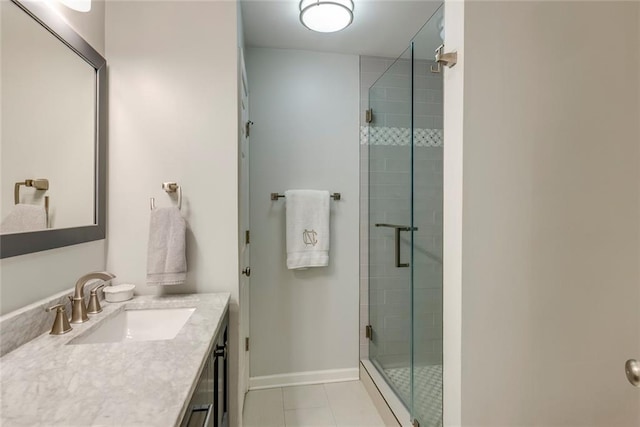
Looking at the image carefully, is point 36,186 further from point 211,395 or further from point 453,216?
point 453,216

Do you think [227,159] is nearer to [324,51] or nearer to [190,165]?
[190,165]

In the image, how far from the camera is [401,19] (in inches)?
76.0

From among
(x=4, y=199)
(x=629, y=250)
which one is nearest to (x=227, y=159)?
(x=4, y=199)

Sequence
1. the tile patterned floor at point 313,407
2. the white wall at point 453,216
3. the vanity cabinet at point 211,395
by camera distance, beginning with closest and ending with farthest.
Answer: the vanity cabinet at point 211,395
the white wall at point 453,216
the tile patterned floor at point 313,407

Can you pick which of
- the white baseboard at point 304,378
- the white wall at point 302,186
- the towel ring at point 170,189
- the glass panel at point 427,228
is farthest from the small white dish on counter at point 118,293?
the glass panel at point 427,228

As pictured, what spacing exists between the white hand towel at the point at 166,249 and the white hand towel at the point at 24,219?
1.24 feet

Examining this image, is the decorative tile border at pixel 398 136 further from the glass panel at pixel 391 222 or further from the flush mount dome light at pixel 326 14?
the flush mount dome light at pixel 326 14

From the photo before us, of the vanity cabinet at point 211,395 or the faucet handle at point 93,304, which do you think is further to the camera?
the faucet handle at point 93,304

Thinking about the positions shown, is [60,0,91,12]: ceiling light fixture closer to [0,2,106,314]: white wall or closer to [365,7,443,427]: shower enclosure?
[0,2,106,314]: white wall

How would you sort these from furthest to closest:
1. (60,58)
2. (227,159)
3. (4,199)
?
(227,159) → (60,58) → (4,199)

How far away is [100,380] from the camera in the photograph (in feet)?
2.34

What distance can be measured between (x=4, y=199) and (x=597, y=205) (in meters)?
1.83

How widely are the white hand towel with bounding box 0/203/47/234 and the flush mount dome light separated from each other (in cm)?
153

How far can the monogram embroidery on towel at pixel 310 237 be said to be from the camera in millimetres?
2242
